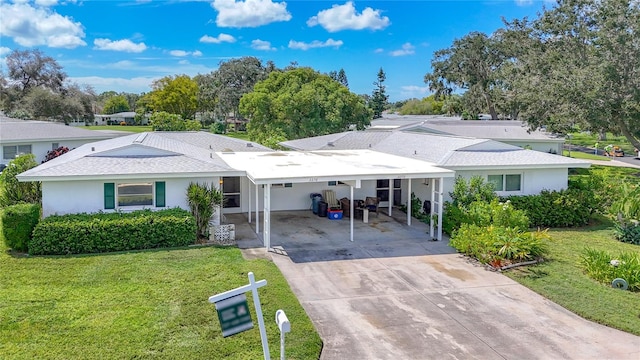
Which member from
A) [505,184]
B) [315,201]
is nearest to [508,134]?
[505,184]

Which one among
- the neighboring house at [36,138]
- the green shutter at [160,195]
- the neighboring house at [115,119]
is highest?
the neighboring house at [115,119]

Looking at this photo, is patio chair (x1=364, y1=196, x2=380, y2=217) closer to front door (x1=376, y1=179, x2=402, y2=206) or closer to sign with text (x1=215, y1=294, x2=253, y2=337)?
front door (x1=376, y1=179, x2=402, y2=206)

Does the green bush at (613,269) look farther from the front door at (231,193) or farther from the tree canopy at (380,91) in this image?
the tree canopy at (380,91)

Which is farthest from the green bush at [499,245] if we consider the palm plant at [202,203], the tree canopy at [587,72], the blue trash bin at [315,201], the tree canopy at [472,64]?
the tree canopy at [472,64]

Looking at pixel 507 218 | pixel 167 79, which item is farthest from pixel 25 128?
pixel 167 79

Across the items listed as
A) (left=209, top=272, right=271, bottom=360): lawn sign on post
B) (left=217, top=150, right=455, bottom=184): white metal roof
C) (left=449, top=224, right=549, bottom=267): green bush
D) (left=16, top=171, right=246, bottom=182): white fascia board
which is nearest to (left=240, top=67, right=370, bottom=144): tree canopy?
(left=217, top=150, right=455, bottom=184): white metal roof

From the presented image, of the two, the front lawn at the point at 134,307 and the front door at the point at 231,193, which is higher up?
the front door at the point at 231,193

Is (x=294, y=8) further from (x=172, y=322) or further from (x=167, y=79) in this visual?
(x=167, y=79)
